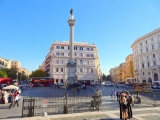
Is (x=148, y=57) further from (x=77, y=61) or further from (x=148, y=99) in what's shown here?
(x=148, y=99)

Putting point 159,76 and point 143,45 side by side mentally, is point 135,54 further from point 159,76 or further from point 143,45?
point 159,76

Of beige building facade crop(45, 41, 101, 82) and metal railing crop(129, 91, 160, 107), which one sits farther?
beige building facade crop(45, 41, 101, 82)

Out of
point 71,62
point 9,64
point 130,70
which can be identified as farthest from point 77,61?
point 9,64

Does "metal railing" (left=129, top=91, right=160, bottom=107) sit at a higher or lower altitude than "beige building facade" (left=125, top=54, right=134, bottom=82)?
lower

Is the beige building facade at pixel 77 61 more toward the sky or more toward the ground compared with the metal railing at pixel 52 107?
more toward the sky

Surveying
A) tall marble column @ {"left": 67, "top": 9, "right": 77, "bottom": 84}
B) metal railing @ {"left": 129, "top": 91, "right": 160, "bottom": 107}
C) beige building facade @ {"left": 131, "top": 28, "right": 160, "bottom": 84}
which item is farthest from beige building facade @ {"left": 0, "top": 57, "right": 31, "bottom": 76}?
metal railing @ {"left": 129, "top": 91, "right": 160, "bottom": 107}

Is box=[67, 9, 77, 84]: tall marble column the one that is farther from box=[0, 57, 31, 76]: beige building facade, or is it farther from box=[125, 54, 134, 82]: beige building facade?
box=[0, 57, 31, 76]: beige building facade

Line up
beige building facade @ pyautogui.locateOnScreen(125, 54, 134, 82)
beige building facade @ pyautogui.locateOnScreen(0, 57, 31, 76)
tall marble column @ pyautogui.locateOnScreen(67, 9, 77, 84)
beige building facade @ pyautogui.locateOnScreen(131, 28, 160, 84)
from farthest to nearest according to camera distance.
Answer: beige building facade @ pyautogui.locateOnScreen(0, 57, 31, 76) < beige building facade @ pyautogui.locateOnScreen(125, 54, 134, 82) < beige building facade @ pyautogui.locateOnScreen(131, 28, 160, 84) < tall marble column @ pyautogui.locateOnScreen(67, 9, 77, 84)

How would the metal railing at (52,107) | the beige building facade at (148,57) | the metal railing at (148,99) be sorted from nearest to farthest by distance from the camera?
the metal railing at (52,107), the metal railing at (148,99), the beige building facade at (148,57)

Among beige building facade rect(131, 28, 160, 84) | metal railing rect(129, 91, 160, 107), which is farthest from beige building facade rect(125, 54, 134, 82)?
metal railing rect(129, 91, 160, 107)

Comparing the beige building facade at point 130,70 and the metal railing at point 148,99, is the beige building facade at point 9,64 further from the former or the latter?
the metal railing at point 148,99

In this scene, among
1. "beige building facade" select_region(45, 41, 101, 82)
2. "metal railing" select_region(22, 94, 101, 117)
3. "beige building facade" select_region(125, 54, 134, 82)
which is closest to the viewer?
"metal railing" select_region(22, 94, 101, 117)

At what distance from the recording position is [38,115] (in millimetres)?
10398

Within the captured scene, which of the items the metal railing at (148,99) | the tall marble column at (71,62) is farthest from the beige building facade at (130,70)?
the metal railing at (148,99)
